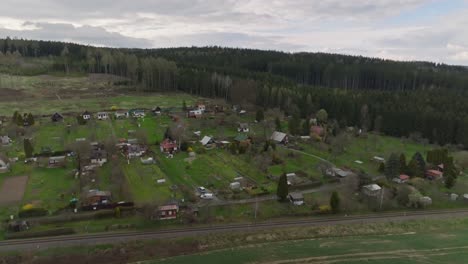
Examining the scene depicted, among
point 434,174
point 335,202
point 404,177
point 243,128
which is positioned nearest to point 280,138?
point 243,128

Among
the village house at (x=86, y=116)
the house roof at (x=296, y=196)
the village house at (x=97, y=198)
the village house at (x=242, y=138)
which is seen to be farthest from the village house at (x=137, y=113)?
the house roof at (x=296, y=196)

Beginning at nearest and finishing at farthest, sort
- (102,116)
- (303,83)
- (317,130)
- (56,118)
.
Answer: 1. (317,130)
2. (56,118)
3. (102,116)
4. (303,83)

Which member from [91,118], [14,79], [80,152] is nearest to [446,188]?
[80,152]

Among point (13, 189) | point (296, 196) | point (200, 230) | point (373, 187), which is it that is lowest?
point (200, 230)

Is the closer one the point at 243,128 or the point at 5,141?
the point at 5,141

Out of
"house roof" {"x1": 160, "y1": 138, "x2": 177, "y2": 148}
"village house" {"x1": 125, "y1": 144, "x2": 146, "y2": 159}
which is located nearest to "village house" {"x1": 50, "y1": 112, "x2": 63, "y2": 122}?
"village house" {"x1": 125, "y1": 144, "x2": 146, "y2": 159}

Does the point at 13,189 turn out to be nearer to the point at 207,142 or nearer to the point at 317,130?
the point at 207,142

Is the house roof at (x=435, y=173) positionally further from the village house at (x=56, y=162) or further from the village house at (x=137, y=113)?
the village house at (x=137, y=113)
